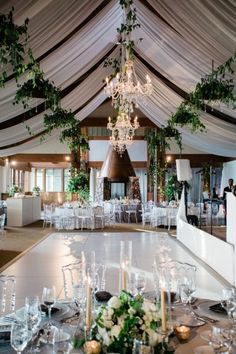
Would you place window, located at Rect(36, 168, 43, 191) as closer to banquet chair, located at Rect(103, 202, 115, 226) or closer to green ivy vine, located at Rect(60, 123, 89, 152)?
banquet chair, located at Rect(103, 202, 115, 226)

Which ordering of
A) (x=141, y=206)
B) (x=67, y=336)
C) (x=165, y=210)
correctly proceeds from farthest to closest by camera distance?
(x=141, y=206) → (x=165, y=210) → (x=67, y=336)

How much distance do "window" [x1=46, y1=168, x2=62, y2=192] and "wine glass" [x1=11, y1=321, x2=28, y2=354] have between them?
2109 centimetres

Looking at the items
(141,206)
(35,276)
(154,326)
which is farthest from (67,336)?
(141,206)

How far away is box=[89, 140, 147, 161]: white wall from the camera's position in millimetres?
19688

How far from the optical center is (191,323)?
2.31m

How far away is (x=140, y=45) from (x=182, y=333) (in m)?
8.26

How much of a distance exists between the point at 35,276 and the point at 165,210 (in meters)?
7.83

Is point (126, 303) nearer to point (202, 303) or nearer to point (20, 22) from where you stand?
point (202, 303)

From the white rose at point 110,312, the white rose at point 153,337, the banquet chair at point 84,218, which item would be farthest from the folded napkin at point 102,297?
the banquet chair at point 84,218

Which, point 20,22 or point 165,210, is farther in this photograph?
point 165,210

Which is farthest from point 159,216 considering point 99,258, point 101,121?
point 101,121

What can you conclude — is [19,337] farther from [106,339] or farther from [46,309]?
[46,309]

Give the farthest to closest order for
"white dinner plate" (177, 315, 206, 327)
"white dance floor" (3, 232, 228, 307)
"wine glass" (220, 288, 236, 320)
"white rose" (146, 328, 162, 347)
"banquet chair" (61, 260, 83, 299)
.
Answer: "white dance floor" (3, 232, 228, 307) → "banquet chair" (61, 260, 83, 299) → "wine glass" (220, 288, 236, 320) → "white dinner plate" (177, 315, 206, 327) → "white rose" (146, 328, 162, 347)

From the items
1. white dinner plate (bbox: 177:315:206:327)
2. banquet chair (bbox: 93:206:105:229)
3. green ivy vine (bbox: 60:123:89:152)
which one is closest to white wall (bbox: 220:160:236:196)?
banquet chair (bbox: 93:206:105:229)
